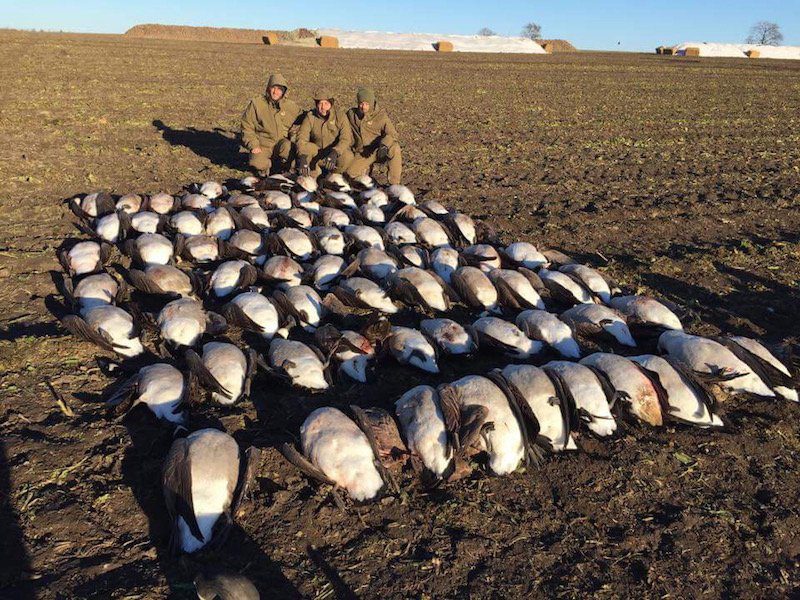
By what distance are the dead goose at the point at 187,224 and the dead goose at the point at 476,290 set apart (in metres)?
3.52

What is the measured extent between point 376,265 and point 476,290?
1176 mm

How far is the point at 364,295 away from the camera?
5.73 meters

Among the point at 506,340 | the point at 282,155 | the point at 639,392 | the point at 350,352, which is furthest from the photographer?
the point at 282,155

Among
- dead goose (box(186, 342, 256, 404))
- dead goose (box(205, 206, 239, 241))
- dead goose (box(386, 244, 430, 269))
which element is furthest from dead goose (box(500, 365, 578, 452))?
dead goose (box(205, 206, 239, 241))

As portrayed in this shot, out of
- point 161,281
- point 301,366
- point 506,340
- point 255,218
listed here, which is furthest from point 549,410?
point 255,218

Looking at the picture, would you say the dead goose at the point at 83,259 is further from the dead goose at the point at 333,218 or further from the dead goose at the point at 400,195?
the dead goose at the point at 400,195

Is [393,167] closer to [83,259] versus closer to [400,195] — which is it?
[400,195]

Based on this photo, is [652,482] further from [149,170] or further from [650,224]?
[149,170]

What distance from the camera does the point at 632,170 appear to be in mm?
11617

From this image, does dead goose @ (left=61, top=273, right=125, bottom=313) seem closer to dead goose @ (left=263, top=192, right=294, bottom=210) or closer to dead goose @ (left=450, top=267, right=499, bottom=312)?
dead goose @ (left=263, top=192, right=294, bottom=210)

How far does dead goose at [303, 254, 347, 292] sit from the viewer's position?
614 centimetres

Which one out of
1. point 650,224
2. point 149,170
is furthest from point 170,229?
point 650,224

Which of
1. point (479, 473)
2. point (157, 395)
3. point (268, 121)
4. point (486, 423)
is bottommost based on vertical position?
point (479, 473)

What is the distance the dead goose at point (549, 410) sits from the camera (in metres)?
3.91
